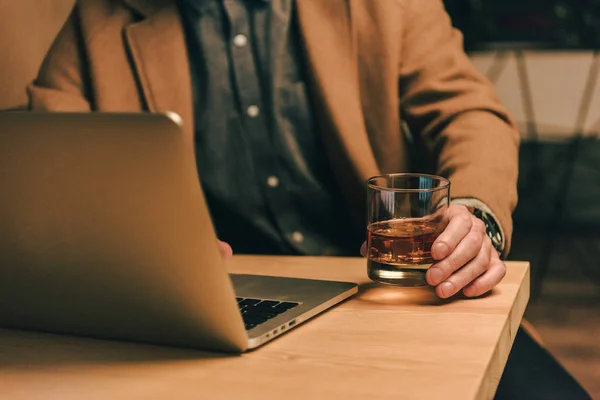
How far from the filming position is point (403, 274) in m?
0.94

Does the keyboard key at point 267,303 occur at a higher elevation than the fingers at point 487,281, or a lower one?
higher

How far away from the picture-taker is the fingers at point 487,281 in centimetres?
91

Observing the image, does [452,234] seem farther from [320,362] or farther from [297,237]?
[297,237]

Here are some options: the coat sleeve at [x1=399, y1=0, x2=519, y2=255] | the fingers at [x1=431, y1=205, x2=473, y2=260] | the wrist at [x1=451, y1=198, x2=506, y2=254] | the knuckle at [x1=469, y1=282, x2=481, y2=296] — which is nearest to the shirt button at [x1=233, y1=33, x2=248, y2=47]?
the coat sleeve at [x1=399, y1=0, x2=519, y2=255]

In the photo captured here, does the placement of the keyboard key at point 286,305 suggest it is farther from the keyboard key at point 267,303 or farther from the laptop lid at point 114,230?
the laptop lid at point 114,230

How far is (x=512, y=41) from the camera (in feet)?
12.1

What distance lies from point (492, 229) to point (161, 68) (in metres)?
0.67

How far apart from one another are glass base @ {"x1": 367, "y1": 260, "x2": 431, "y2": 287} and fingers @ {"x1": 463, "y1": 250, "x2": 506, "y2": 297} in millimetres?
52

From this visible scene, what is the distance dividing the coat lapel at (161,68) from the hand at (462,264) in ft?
2.16

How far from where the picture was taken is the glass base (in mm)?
936

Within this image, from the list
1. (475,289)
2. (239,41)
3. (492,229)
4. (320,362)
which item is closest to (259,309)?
(320,362)

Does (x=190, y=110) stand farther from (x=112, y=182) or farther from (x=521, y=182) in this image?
(x=521, y=182)

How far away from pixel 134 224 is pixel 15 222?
14 cm

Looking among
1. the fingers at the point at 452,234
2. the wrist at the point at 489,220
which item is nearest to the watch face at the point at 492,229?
the wrist at the point at 489,220
